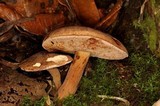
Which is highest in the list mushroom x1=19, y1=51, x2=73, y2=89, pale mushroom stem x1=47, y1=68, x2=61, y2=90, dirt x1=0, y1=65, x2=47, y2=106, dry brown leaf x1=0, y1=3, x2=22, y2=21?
dry brown leaf x1=0, y1=3, x2=22, y2=21

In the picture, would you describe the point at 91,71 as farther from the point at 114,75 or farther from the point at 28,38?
the point at 28,38

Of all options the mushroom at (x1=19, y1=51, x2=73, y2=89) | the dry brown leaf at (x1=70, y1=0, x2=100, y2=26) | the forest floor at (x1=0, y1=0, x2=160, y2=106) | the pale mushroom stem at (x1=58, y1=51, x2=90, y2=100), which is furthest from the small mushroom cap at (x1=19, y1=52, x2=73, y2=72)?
the dry brown leaf at (x1=70, y1=0, x2=100, y2=26)

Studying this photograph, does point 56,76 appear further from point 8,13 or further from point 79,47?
point 8,13

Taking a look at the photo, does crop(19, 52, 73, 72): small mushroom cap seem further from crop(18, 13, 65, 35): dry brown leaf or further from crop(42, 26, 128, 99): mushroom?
crop(18, 13, 65, 35): dry brown leaf

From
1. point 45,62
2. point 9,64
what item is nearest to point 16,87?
point 9,64

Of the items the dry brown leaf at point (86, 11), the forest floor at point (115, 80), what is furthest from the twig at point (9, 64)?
the dry brown leaf at point (86, 11)

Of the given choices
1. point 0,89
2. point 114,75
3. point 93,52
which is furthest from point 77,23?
point 0,89

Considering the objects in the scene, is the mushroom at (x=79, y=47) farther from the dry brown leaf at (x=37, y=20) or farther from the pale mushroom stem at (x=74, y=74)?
the dry brown leaf at (x=37, y=20)
